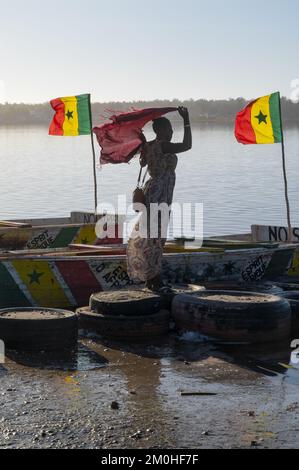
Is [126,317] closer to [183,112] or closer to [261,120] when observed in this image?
[183,112]

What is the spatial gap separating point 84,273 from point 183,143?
2561 millimetres

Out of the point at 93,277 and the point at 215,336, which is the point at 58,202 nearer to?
the point at 93,277

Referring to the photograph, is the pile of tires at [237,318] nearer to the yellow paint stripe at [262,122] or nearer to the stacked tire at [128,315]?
the stacked tire at [128,315]

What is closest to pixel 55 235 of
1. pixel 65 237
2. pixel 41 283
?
pixel 65 237

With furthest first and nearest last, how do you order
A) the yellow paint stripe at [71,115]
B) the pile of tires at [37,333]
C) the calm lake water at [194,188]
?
the calm lake water at [194,188]
the yellow paint stripe at [71,115]
the pile of tires at [37,333]

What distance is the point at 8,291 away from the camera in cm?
1217

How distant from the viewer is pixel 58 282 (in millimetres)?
12461

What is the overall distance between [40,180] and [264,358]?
140 feet

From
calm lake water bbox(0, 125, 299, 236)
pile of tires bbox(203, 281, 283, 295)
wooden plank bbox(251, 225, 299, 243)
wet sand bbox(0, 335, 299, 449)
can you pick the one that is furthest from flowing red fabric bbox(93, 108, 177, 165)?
calm lake water bbox(0, 125, 299, 236)

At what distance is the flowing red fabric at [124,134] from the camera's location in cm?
1152

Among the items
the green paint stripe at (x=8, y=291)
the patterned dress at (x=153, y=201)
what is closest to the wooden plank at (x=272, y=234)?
the patterned dress at (x=153, y=201)

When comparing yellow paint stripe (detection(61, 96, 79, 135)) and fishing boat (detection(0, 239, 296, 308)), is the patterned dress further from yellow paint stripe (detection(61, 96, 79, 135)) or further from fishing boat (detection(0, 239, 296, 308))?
yellow paint stripe (detection(61, 96, 79, 135))

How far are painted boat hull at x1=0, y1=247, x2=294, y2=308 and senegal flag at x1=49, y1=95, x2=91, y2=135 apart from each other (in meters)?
7.21
